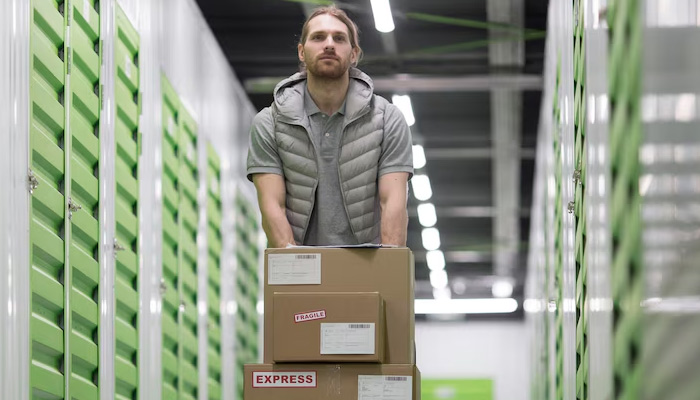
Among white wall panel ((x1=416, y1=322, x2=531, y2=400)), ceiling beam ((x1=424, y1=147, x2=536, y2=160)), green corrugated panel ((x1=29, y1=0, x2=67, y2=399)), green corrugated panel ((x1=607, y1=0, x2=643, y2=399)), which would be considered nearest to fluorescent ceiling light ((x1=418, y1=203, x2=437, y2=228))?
ceiling beam ((x1=424, y1=147, x2=536, y2=160))

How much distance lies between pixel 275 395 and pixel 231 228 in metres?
5.92

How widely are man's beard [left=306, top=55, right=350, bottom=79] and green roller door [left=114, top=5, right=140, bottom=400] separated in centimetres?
200

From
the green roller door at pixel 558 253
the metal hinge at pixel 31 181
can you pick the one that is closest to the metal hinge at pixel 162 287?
the green roller door at pixel 558 253

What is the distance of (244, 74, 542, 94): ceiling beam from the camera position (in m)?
11.3

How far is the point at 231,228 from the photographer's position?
10336 millimetres

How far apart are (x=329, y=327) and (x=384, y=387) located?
0.91 feet

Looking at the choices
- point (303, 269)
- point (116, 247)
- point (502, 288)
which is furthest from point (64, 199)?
point (502, 288)

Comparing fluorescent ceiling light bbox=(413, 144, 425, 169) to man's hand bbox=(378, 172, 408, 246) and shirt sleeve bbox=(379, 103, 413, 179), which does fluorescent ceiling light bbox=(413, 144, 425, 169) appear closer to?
shirt sleeve bbox=(379, 103, 413, 179)

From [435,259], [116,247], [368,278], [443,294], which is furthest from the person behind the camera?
[443,294]

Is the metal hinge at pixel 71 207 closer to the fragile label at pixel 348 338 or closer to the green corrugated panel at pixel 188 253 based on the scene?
the fragile label at pixel 348 338

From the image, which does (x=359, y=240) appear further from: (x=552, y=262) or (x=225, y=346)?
(x=225, y=346)

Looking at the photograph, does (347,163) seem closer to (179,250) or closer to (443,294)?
(179,250)

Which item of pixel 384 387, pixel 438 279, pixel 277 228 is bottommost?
pixel 384 387

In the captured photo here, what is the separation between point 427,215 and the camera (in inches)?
669
